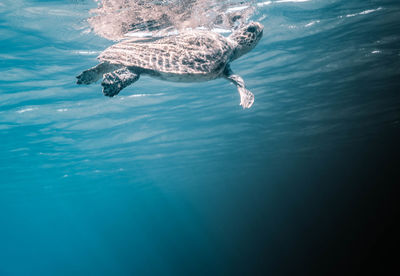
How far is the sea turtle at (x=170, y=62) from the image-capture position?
4.44 meters

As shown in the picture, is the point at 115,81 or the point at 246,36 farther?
the point at 246,36

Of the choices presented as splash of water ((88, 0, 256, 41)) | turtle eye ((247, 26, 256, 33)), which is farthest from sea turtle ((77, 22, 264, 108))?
splash of water ((88, 0, 256, 41))

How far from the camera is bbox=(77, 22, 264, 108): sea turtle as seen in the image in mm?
4441

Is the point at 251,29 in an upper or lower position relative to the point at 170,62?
upper

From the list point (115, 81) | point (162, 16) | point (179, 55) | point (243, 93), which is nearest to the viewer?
point (115, 81)

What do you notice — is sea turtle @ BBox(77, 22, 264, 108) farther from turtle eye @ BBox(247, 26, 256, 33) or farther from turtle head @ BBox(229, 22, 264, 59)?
turtle eye @ BBox(247, 26, 256, 33)

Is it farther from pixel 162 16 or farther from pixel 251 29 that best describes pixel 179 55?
pixel 162 16

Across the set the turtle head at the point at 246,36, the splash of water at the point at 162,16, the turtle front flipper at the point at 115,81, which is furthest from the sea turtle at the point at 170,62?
the splash of water at the point at 162,16

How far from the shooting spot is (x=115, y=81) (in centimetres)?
426

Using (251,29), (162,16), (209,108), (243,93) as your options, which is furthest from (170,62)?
(209,108)

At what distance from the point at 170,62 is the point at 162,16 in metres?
4.10

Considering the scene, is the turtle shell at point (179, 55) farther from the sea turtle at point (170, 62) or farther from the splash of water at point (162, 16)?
the splash of water at point (162, 16)

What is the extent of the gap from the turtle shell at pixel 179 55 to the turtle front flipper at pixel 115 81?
0.68 feet

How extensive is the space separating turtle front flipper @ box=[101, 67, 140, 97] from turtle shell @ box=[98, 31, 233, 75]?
21 centimetres
